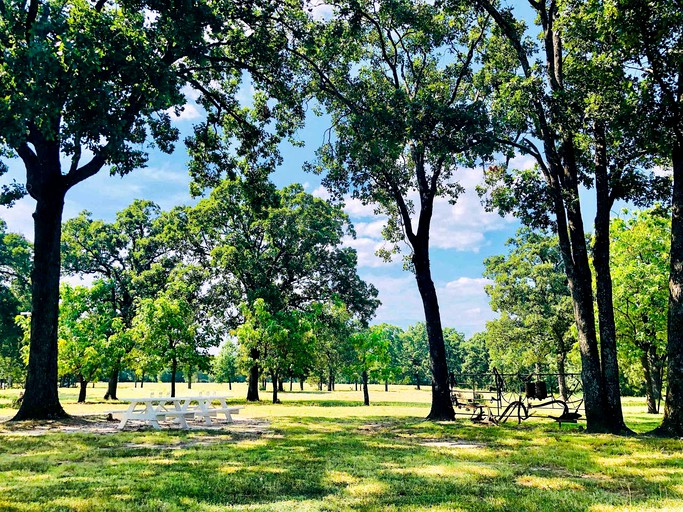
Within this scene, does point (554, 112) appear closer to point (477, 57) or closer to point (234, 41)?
point (477, 57)

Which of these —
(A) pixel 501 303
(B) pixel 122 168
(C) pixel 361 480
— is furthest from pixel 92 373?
(A) pixel 501 303

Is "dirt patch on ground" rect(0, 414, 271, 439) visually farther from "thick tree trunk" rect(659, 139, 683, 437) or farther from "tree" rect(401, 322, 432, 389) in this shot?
"tree" rect(401, 322, 432, 389)

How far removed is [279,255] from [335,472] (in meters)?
26.9

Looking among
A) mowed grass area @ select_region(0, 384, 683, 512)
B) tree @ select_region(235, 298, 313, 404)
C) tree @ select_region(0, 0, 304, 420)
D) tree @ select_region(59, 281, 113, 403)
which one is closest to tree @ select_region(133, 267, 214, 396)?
tree @ select_region(59, 281, 113, 403)

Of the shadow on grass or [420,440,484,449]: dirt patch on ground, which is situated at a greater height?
the shadow on grass

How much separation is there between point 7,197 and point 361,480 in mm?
16739

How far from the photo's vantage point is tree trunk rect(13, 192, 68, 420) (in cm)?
1357

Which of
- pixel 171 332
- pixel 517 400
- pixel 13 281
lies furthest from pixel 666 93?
pixel 13 281

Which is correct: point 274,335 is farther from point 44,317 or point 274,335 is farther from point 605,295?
point 605,295

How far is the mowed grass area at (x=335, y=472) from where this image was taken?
481cm

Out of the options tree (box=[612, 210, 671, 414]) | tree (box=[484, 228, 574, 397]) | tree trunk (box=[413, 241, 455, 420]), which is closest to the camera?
tree trunk (box=[413, 241, 455, 420])

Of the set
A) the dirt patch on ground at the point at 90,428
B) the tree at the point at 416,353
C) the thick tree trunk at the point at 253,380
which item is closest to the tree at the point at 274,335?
the thick tree trunk at the point at 253,380

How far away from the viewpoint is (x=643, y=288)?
21734 millimetres

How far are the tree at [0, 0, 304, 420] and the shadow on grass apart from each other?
521 centimetres
